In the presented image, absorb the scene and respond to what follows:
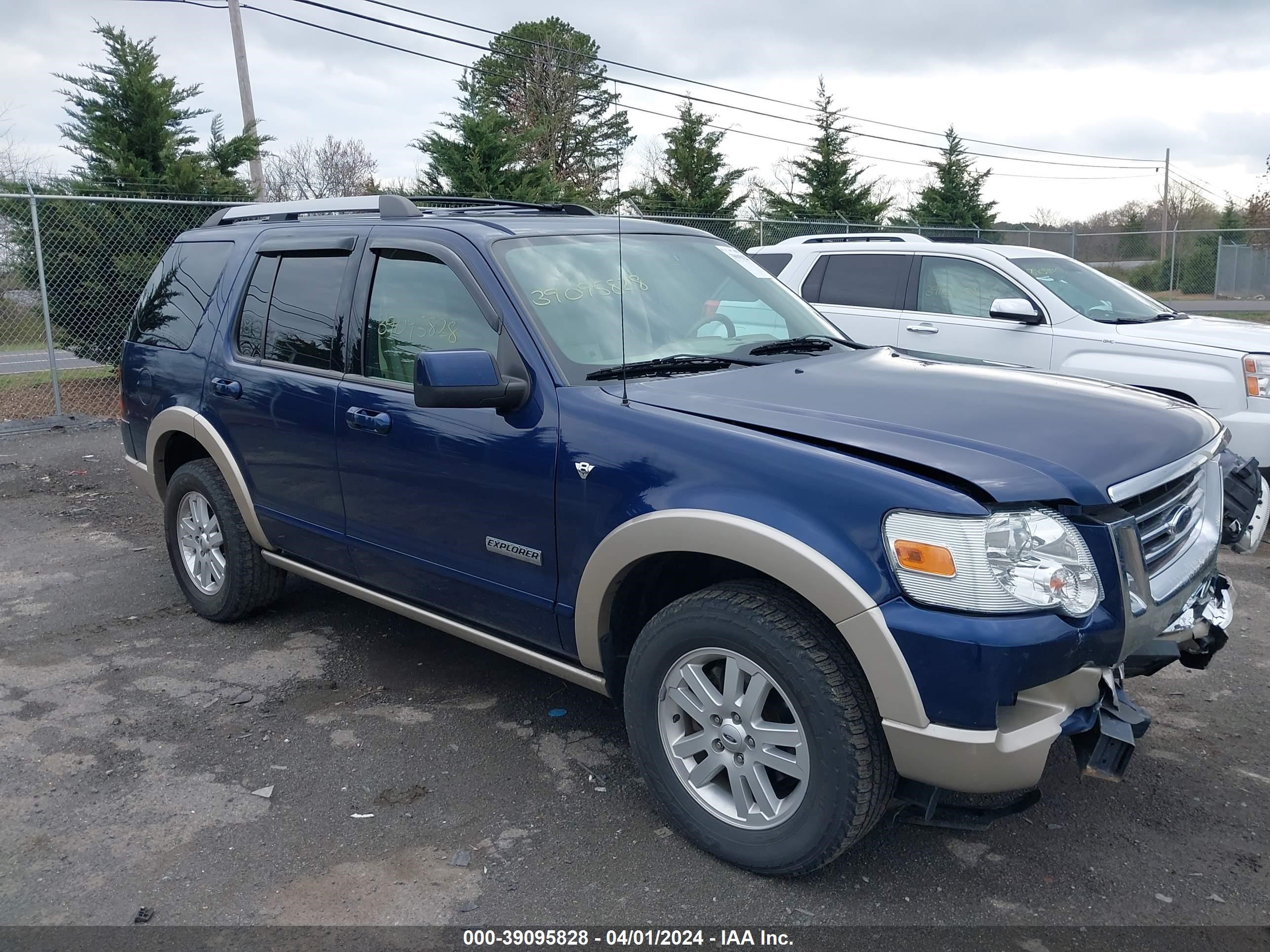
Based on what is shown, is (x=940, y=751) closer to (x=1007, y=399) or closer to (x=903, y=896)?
(x=903, y=896)

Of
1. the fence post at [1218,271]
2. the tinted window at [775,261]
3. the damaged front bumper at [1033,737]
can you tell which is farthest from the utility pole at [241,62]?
the fence post at [1218,271]

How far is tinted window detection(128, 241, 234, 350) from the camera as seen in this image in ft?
16.5

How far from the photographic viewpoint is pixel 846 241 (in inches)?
362

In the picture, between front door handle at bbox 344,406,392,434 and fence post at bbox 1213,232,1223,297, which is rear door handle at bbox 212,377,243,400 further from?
fence post at bbox 1213,232,1223,297

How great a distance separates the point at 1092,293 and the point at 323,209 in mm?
5984

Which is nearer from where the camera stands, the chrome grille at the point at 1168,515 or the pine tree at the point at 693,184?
the chrome grille at the point at 1168,515

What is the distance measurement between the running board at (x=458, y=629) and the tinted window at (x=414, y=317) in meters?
0.91

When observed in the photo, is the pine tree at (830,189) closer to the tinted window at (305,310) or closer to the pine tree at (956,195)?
the pine tree at (956,195)

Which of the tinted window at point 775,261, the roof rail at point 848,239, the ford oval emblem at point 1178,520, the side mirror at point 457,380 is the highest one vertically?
the roof rail at point 848,239

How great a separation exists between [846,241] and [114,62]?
1060cm

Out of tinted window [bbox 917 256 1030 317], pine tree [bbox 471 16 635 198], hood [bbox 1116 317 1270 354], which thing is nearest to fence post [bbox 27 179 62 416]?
pine tree [bbox 471 16 635 198]

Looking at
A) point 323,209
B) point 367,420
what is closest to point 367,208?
point 323,209

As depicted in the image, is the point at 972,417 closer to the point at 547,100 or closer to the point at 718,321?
the point at 718,321

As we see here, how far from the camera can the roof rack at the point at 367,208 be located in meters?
4.27
